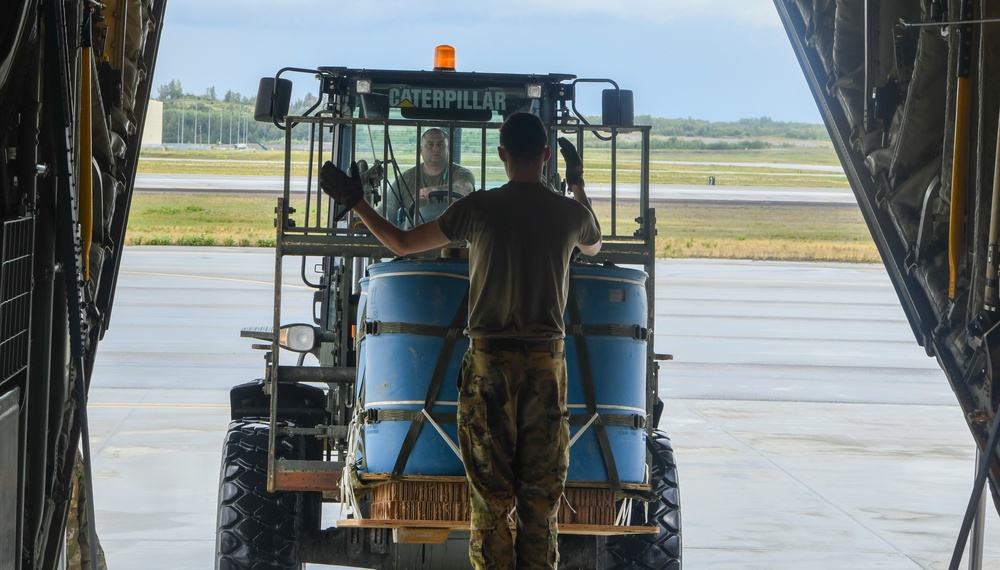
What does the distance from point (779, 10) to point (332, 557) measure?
3.41 meters

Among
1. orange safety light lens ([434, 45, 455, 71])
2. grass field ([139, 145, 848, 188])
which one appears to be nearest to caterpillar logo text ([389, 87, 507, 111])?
orange safety light lens ([434, 45, 455, 71])

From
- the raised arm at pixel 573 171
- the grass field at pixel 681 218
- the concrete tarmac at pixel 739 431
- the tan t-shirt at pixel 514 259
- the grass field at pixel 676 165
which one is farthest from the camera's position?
the grass field at pixel 676 165

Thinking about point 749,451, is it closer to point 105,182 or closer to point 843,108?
point 843,108

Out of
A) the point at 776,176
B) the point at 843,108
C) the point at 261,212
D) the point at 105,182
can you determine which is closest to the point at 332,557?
the point at 105,182

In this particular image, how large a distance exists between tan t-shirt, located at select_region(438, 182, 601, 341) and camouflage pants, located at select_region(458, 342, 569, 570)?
107 millimetres

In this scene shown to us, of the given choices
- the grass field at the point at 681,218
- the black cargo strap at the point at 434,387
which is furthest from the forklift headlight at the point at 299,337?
the grass field at the point at 681,218

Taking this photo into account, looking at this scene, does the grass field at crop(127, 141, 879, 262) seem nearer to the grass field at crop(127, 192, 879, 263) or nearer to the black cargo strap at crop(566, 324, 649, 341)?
the grass field at crop(127, 192, 879, 263)

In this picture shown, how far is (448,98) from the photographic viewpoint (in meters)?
6.38

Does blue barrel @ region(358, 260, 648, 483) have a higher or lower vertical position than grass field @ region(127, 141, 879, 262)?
lower

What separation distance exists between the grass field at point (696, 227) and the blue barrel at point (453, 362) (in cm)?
3476

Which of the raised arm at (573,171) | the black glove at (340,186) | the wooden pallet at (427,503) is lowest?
the wooden pallet at (427,503)

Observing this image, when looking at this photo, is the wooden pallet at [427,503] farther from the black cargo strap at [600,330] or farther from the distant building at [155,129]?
the distant building at [155,129]

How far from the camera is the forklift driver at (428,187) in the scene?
595cm

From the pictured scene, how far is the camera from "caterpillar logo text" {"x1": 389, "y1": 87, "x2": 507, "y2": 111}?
6352 mm
